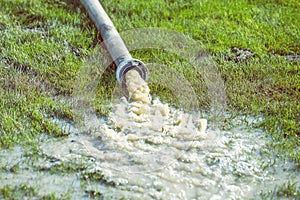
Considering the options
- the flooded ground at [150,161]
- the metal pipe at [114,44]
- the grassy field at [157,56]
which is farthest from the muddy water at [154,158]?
the metal pipe at [114,44]

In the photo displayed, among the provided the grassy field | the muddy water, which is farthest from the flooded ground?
the grassy field

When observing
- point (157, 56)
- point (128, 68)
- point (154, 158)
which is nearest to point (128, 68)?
point (128, 68)

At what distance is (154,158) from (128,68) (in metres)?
1.23

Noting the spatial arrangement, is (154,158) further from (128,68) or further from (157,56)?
(157,56)

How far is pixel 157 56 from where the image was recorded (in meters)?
6.49

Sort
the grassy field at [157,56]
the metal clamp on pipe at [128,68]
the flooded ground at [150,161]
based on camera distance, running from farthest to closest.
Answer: the metal clamp on pipe at [128,68]
the grassy field at [157,56]
the flooded ground at [150,161]

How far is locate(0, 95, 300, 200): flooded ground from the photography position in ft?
14.8

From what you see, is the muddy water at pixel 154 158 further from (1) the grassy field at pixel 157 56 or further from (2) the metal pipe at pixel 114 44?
(2) the metal pipe at pixel 114 44

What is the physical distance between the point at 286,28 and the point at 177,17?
128cm

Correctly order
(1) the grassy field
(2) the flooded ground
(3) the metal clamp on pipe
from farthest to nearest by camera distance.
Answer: (3) the metal clamp on pipe, (1) the grassy field, (2) the flooded ground

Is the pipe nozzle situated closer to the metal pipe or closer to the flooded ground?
the metal pipe

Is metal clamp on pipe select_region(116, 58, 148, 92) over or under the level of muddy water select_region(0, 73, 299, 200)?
over

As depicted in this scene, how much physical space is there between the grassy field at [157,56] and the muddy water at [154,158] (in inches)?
6.3

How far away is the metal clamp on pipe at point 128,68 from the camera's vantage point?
580 cm
